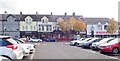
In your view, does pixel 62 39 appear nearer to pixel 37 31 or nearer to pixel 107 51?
pixel 37 31

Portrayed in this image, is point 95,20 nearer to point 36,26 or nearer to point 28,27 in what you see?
point 36,26

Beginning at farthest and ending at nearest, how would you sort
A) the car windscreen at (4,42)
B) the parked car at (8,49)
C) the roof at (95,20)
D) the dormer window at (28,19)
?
the roof at (95,20) → the dormer window at (28,19) → the car windscreen at (4,42) → the parked car at (8,49)

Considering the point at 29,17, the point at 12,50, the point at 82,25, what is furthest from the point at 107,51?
the point at 29,17

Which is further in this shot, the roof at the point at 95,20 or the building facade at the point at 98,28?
the roof at the point at 95,20

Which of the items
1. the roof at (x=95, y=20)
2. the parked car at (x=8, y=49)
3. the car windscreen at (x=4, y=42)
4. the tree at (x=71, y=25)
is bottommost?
the parked car at (x=8, y=49)

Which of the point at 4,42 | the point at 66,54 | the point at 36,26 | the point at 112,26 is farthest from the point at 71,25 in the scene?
the point at 4,42

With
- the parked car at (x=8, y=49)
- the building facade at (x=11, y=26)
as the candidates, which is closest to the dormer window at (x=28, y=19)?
the building facade at (x=11, y=26)

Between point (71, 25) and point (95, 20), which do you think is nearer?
point (71, 25)

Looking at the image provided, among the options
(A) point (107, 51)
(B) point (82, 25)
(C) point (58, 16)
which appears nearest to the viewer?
(A) point (107, 51)

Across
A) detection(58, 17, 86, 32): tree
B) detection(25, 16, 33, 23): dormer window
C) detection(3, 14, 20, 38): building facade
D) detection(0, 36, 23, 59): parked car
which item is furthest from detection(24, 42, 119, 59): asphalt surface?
detection(25, 16, 33, 23): dormer window

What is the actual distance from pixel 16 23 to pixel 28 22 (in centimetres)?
380

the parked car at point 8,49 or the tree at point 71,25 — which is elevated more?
the tree at point 71,25

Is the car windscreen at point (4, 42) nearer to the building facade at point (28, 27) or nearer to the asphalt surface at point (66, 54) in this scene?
the asphalt surface at point (66, 54)

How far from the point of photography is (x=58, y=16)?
9738 cm
